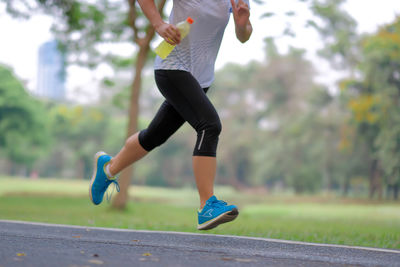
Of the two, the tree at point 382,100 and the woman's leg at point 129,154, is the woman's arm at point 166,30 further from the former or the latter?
the tree at point 382,100

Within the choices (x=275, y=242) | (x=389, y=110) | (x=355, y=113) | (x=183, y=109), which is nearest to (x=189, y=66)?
(x=183, y=109)

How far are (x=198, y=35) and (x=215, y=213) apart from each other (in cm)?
122

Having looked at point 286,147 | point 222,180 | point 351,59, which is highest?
point 351,59

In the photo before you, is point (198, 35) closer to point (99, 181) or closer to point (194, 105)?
point (194, 105)

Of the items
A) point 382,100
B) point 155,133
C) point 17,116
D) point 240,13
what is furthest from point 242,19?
point 17,116

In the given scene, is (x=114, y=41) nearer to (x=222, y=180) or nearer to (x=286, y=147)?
(x=286, y=147)

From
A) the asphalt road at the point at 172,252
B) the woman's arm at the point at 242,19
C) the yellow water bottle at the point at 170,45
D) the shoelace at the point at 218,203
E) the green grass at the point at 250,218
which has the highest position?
the woman's arm at the point at 242,19

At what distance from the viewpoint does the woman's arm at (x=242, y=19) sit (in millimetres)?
3564

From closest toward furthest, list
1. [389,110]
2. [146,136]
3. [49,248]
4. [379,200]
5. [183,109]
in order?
1. [49,248]
2. [183,109]
3. [146,136]
4. [389,110]
5. [379,200]

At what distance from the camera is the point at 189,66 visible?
3.54 m

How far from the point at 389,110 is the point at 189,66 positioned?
24.7 metres

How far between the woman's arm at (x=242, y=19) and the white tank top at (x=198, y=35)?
67 millimetres

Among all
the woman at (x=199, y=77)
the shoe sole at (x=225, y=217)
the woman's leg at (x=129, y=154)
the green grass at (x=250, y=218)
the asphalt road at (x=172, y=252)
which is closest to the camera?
the asphalt road at (x=172, y=252)

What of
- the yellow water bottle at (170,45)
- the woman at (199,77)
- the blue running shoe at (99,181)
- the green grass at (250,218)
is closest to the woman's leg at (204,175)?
the woman at (199,77)
